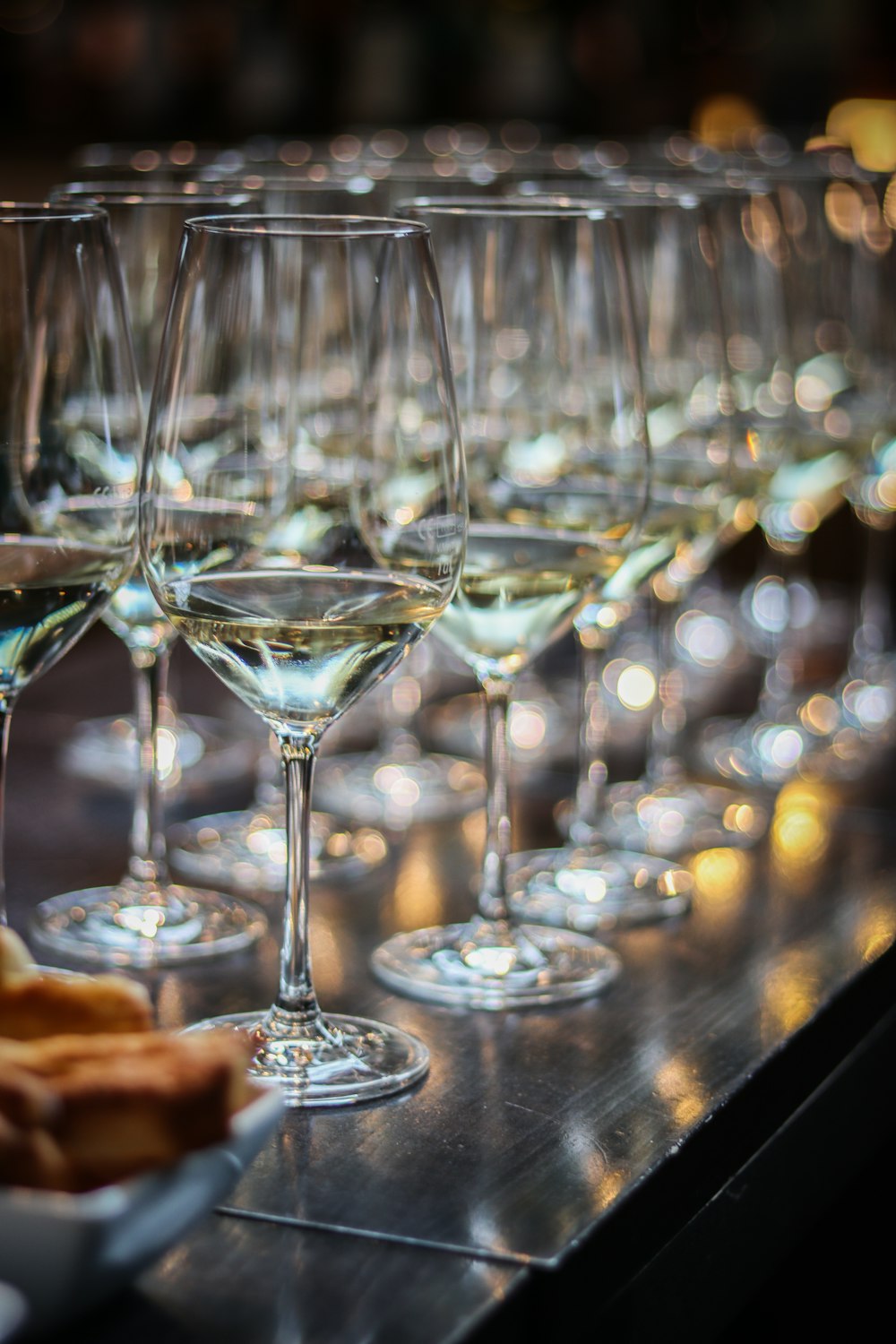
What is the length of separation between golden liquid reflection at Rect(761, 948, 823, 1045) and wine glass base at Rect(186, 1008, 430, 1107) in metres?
0.15

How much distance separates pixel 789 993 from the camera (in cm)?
88

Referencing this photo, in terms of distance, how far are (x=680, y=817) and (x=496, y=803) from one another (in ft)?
0.94

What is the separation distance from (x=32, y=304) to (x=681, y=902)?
0.45 m

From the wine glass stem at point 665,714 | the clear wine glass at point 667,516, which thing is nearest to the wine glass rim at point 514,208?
the clear wine glass at point 667,516

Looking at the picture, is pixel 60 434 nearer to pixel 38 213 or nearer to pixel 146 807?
pixel 38 213

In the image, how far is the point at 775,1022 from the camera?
2.76ft

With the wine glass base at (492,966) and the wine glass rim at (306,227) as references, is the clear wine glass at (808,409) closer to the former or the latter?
the wine glass base at (492,966)

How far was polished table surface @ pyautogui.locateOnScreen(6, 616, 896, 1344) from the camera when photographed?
1.93ft

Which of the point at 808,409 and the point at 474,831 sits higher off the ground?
the point at 808,409

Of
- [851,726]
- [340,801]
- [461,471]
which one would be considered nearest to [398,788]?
[340,801]

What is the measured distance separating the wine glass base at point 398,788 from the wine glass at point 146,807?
0.17 metres

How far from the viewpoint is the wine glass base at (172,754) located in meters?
1.21

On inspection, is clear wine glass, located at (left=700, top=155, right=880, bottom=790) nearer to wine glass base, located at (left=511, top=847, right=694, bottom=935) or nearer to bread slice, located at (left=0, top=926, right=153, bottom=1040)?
wine glass base, located at (left=511, top=847, right=694, bottom=935)

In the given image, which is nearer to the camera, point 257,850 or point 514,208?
point 514,208
